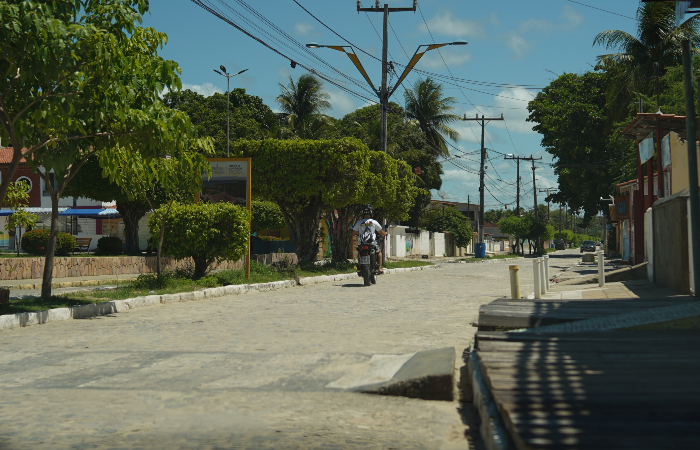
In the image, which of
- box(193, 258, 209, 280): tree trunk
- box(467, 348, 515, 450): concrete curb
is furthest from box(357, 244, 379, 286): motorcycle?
box(467, 348, 515, 450): concrete curb

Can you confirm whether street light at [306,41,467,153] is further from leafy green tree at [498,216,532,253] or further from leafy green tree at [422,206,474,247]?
leafy green tree at [498,216,532,253]

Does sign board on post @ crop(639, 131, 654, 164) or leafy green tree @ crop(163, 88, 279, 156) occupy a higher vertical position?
leafy green tree @ crop(163, 88, 279, 156)

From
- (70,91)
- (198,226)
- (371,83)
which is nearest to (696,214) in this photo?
(70,91)

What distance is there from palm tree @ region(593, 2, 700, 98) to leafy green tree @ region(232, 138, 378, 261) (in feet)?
43.9

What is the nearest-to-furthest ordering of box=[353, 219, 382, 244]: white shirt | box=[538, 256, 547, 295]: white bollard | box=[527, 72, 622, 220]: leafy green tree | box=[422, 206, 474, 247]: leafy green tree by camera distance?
box=[538, 256, 547, 295]: white bollard
box=[353, 219, 382, 244]: white shirt
box=[527, 72, 622, 220]: leafy green tree
box=[422, 206, 474, 247]: leafy green tree

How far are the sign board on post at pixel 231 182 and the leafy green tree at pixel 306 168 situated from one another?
441 centimetres

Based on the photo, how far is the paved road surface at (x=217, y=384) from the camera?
3871mm

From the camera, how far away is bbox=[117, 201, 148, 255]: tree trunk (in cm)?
2943

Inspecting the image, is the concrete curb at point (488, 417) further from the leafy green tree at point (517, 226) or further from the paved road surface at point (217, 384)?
the leafy green tree at point (517, 226)

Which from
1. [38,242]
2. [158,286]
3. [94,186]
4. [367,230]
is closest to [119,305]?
[158,286]

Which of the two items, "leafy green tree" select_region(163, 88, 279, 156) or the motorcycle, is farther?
"leafy green tree" select_region(163, 88, 279, 156)

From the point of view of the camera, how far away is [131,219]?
99.1 feet

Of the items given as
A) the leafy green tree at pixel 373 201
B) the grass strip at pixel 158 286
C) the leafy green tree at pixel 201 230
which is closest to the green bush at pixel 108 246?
the leafy green tree at pixel 373 201

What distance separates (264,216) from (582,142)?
2711 cm
